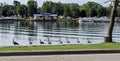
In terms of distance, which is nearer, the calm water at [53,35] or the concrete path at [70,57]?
the concrete path at [70,57]

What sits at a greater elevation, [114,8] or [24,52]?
[114,8]

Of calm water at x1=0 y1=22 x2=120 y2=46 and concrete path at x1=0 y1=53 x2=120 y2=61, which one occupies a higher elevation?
concrete path at x1=0 y1=53 x2=120 y2=61

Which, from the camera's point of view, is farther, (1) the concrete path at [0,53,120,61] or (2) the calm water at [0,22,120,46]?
(2) the calm water at [0,22,120,46]

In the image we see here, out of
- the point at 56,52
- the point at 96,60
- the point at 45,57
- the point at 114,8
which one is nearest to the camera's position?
the point at 96,60

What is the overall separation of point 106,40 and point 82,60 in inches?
342

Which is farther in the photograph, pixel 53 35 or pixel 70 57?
pixel 53 35

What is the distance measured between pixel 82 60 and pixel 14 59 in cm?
274

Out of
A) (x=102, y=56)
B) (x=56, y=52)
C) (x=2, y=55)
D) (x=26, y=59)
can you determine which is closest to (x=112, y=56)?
(x=102, y=56)

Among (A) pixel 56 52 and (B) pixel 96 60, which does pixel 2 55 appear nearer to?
(A) pixel 56 52

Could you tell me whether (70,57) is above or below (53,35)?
above

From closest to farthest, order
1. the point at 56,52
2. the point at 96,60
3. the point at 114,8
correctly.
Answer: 1. the point at 96,60
2. the point at 56,52
3. the point at 114,8

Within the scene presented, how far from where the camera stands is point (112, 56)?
614 inches

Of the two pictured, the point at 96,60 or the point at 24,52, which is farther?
the point at 24,52

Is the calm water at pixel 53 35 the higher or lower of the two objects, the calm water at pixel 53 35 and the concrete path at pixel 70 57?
the lower
